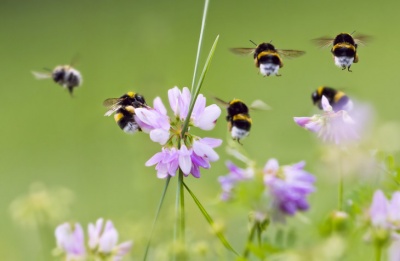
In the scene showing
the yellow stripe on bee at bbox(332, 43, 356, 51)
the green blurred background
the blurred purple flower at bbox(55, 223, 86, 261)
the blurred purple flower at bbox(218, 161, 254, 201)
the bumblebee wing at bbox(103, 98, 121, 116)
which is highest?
the green blurred background

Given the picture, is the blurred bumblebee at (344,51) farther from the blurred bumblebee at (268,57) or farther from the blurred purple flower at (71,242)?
the blurred purple flower at (71,242)

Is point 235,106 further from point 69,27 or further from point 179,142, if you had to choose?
point 69,27

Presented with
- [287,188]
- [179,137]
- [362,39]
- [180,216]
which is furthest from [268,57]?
[287,188]

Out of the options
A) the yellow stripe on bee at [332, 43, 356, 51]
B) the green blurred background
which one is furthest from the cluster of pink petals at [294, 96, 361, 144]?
the yellow stripe on bee at [332, 43, 356, 51]

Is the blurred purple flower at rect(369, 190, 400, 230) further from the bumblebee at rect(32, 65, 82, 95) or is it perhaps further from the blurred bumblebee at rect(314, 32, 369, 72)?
the bumblebee at rect(32, 65, 82, 95)

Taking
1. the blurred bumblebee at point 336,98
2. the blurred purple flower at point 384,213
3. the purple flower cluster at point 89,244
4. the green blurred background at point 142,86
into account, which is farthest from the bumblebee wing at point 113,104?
the blurred purple flower at point 384,213

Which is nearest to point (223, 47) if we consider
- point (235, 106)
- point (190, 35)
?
point (190, 35)
